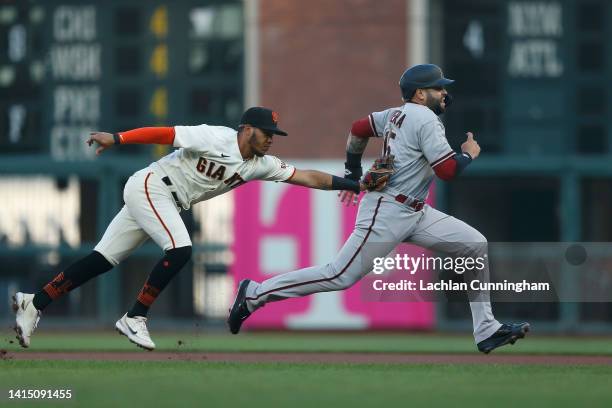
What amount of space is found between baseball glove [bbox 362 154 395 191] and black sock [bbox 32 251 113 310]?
174 centimetres

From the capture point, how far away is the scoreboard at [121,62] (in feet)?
50.7

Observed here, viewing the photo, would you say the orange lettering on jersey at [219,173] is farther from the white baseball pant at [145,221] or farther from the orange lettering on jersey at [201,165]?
the white baseball pant at [145,221]

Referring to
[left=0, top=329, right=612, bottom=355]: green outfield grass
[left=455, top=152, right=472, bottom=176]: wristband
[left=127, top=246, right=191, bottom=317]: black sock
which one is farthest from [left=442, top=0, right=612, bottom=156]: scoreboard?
[left=127, top=246, right=191, bottom=317]: black sock

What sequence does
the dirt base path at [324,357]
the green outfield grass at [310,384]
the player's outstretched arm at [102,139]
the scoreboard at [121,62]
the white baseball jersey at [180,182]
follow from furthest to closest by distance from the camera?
the scoreboard at [121,62] → the dirt base path at [324,357] → the white baseball jersey at [180,182] → the player's outstretched arm at [102,139] → the green outfield grass at [310,384]

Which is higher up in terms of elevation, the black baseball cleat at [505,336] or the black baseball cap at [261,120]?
the black baseball cap at [261,120]

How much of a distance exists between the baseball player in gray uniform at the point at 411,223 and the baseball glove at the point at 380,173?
0.05 metres

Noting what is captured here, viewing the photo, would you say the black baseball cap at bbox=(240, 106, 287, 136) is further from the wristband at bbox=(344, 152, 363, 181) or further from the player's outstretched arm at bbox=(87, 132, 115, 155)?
the player's outstretched arm at bbox=(87, 132, 115, 155)

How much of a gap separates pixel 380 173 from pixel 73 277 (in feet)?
6.80

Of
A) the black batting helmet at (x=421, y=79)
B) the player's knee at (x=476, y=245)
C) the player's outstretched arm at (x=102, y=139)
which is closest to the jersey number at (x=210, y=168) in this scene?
the player's outstretched arm at (x=102, y=139)

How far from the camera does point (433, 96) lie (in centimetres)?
894

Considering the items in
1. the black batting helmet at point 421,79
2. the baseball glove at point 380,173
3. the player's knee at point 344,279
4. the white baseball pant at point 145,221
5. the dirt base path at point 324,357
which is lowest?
the dirt base path at point 324,357

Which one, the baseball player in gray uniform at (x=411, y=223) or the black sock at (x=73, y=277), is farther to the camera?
the black sock at (x=73, y=277)

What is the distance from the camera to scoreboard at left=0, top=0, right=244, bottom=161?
15461 millimetres

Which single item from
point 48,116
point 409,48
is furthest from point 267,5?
point 48,116
